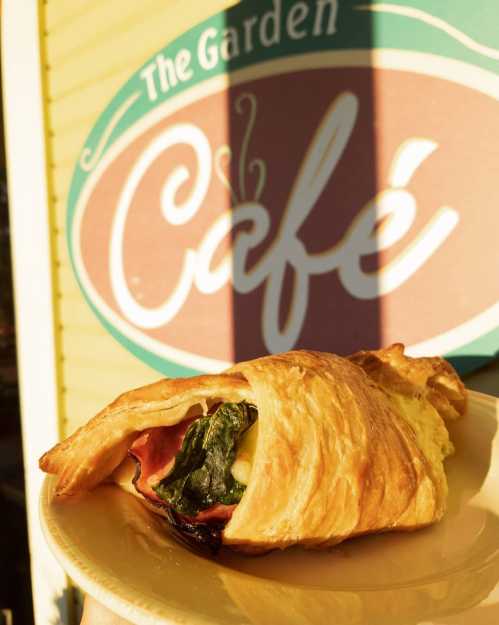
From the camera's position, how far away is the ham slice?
0.87 m

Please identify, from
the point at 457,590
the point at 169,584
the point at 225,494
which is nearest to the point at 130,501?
the point at 225,494

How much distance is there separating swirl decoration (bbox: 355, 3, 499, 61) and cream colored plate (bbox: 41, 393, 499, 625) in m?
1.04

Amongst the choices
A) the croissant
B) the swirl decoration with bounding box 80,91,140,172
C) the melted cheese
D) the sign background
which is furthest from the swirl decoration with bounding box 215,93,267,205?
the melted cheese

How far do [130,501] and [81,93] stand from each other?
221 centimetres

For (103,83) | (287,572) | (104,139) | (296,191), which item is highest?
(103,83)

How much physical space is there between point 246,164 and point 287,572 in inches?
59.2

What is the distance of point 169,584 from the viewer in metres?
0.63

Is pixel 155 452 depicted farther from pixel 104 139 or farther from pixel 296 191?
pixel 104 139

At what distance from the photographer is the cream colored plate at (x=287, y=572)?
0.59 metres

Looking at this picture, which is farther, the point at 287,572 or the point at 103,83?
the point at 103,83

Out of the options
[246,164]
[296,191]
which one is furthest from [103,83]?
[296,191]

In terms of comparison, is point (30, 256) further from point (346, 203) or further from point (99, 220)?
point (346, 203)

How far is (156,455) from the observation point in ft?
2.99

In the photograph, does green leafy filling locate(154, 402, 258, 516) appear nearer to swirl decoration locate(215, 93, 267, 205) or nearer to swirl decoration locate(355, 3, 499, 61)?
swirl decoration locate(355, 3, 499, 61)
